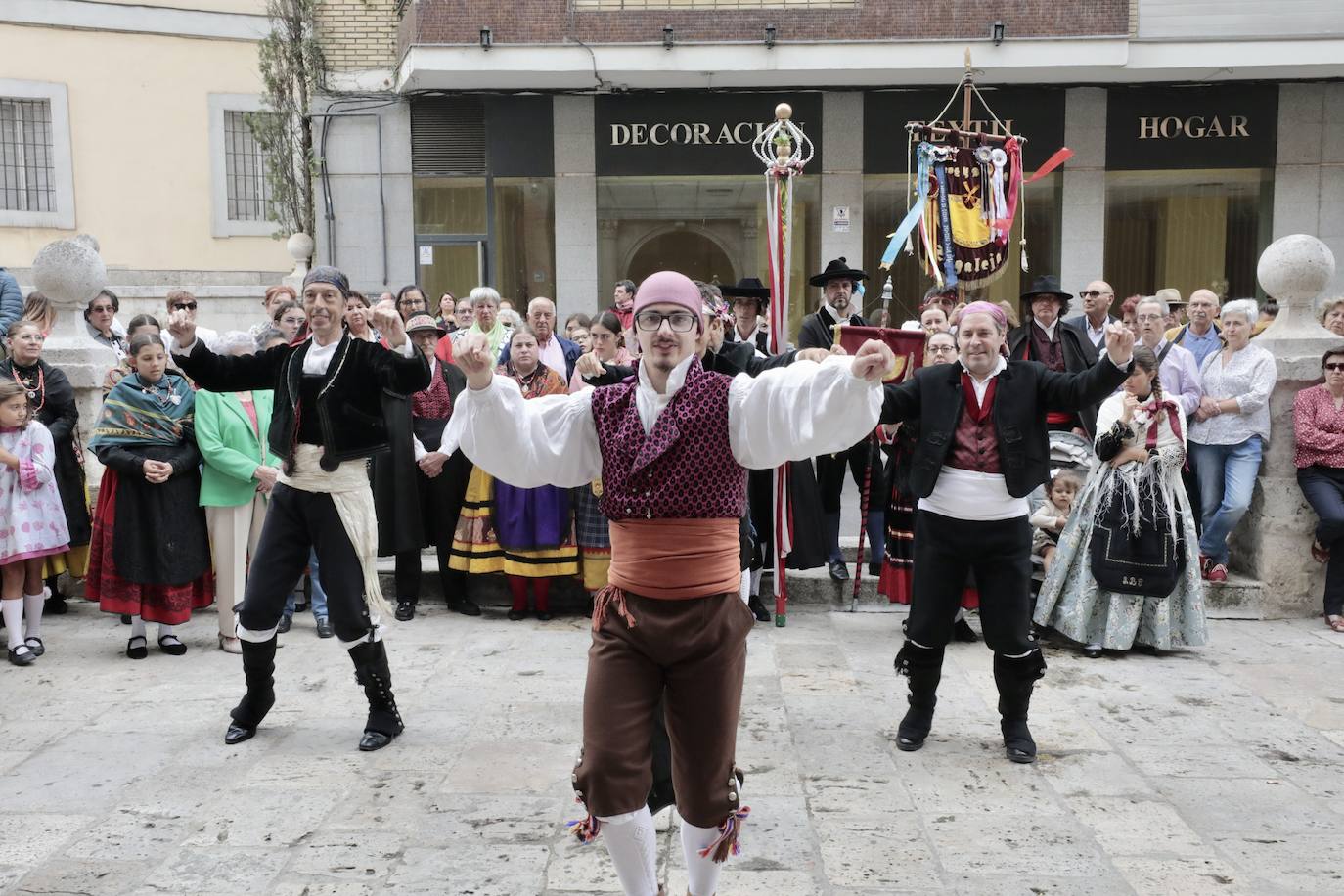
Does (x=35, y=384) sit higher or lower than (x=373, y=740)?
higher

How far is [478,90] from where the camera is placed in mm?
15039

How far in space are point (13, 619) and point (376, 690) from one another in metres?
2.85

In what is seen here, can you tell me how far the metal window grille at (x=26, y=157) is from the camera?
17.2 metres

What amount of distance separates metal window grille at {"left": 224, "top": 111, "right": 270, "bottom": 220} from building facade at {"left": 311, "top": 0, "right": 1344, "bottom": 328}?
349cm

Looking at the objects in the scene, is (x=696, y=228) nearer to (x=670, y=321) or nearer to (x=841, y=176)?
(x=841, y=176)

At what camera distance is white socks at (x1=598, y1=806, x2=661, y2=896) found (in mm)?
3275

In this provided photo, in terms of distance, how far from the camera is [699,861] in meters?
3.38

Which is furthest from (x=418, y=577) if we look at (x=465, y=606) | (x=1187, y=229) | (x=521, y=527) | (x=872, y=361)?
(x=1187, y=229)

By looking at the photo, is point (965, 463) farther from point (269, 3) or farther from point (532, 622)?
point (269, 3)

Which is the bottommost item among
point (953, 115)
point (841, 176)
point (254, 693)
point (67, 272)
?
point (254, 693)

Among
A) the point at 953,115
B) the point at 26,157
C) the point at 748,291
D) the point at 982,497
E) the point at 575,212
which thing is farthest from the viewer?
the point at 26,157

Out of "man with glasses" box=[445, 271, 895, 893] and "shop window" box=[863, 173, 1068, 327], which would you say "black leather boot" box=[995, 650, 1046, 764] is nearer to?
"man with glasses" box=[445, 271, 895, 893]

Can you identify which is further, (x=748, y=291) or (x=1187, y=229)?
(x=1187, y=229)

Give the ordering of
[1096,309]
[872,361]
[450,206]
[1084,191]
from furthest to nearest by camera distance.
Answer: [450,206] → [1084,191] → [1096,309] → [872,361]
